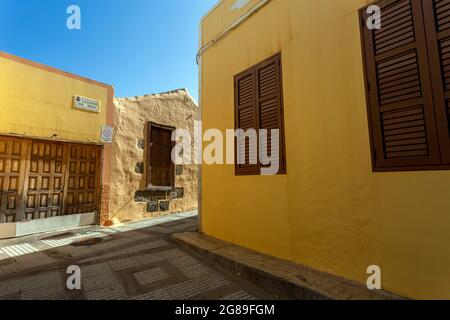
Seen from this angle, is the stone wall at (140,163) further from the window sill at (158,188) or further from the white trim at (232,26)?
the white trim at (232,26)

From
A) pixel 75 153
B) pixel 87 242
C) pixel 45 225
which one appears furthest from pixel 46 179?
pixel 87 242

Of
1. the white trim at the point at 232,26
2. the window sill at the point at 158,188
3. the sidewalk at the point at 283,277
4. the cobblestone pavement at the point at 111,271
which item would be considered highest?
the white trim at the point at 232,26

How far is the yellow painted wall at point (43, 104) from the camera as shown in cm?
579

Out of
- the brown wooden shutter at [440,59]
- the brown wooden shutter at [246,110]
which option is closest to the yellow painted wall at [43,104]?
the brown wooden shutter at [246,110]

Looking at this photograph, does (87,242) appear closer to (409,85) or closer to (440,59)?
(409,85)

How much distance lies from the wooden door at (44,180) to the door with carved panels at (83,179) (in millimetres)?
221

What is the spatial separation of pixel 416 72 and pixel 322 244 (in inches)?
89.3

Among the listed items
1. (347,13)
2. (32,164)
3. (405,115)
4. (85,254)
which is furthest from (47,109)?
(405,115)

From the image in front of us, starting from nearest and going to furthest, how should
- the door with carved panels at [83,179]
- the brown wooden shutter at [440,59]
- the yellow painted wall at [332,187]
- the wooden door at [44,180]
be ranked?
the brown wooden shutter at [440,59], the yellow painted wall at [332,187], the wooden door at [44,180], the door with carved panels at [83,179]

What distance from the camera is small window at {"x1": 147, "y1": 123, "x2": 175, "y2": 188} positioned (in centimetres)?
894

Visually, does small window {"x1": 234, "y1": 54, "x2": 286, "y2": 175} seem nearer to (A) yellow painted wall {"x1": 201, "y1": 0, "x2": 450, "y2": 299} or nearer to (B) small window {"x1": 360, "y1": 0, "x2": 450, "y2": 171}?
(A) yellow painted wall {"x1": 201, "y1": 0, "x2": 450, "y2": 299}

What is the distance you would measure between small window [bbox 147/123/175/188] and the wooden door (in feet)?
8.99

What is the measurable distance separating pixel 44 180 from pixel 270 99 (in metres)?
6.15

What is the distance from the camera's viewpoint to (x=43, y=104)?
20.8 ft
